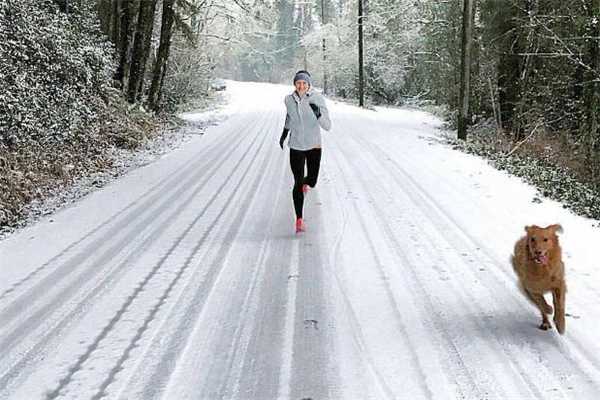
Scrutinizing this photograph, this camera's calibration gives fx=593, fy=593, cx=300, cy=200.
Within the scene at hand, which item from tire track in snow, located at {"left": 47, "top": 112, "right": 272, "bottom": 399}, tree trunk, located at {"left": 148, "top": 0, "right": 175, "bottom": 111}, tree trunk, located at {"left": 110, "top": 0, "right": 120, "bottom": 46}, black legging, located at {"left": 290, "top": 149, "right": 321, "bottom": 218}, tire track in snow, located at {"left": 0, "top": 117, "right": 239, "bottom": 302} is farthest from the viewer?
tree trunk, located at {"left": 148, "top": 0, "right": 175, "bottom": 111}

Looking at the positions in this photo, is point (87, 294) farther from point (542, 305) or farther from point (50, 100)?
point (50, 100)

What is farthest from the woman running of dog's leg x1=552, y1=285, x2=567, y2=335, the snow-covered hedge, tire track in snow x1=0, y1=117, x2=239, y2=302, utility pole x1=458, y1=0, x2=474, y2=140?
utility pole x1=458, y1=0, x2=474, y2=140

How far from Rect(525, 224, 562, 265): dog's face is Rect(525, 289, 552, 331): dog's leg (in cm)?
31

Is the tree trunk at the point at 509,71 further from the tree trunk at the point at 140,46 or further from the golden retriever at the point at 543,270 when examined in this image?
the golden retriever at the point at 543,270

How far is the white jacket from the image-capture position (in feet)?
25.3

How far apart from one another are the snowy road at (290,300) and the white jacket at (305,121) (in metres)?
1.15

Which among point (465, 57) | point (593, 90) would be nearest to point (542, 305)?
point (593, 90)

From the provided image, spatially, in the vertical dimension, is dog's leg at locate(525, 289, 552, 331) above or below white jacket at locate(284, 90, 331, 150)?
below

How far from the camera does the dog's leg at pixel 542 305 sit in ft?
14.8

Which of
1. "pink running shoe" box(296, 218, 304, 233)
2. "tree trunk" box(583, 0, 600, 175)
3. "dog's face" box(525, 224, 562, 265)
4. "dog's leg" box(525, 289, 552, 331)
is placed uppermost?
"tree trunk" box(583, 0, 600, 175)

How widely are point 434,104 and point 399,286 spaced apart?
35.2 m

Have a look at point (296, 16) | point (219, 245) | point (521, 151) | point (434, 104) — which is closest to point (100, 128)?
point (219, 245)

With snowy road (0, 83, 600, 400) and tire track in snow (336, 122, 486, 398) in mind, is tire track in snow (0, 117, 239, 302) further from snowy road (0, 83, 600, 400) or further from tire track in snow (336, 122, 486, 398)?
tire track in snow (336, 122, 486, 398)

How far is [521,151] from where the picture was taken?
1652cm
